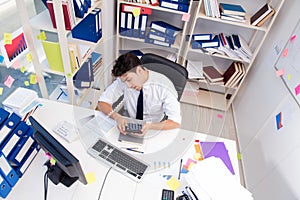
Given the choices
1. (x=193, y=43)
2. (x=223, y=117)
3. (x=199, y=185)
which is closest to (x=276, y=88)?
(x=223, y=117)

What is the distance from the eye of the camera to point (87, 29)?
6.34 ft

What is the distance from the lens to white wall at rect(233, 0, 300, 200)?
1.47 metres

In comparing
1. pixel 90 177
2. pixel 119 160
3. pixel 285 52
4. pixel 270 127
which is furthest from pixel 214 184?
pixel 285 52

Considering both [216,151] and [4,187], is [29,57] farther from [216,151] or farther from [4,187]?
[216,151]

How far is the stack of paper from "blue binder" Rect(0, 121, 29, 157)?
0.84m

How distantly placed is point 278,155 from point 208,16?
1.33 meters

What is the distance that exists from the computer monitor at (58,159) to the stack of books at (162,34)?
1.21m

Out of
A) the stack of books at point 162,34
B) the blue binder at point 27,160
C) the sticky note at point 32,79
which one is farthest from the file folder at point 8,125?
the stack of books at point 162,34

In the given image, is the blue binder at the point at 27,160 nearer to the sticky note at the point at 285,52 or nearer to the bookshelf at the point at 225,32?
the bookshelf at the point at 225,32

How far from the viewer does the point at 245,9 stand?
88.9 inches

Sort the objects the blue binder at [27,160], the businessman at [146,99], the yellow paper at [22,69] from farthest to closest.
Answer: the yellow paper at [22,69], the businessman at [146,99], the blue binder at [27,160]

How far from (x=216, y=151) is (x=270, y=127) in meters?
0.75

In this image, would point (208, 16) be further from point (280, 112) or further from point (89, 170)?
point (89, 170)

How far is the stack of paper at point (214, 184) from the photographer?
3.25 feet
